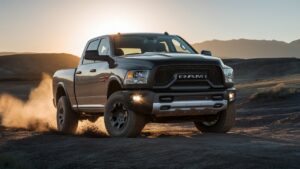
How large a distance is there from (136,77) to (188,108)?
1001 mm

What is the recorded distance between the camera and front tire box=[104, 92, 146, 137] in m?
9.74

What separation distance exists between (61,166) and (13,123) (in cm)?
916

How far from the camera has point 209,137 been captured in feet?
32.2

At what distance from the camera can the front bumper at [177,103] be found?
A: 31.1 ft

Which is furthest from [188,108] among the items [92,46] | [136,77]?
[92,46]

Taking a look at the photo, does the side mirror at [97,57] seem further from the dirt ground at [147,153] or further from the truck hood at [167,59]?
the dirt ground at [147,153]

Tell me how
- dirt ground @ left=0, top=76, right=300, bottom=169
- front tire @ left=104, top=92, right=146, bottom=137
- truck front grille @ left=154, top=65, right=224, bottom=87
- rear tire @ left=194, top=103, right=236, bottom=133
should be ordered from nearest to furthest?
dirt ground @ left=0, top=76, right=300, bottom=169
truck front grille @ left=154, top=65, right=224, bottom=87
front tire @ left=104, top=92, right=146, bottom=137
rear tire @ left=194, top=103, right=236, bottom=133

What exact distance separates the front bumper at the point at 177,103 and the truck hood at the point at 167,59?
1.65 ft

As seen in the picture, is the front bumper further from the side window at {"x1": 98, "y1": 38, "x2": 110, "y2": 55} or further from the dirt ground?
the side window at {"x1": 98, "y1": 38, "x2": 110, "y2": 55}

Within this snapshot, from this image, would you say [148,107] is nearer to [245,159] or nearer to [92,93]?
[92,93]

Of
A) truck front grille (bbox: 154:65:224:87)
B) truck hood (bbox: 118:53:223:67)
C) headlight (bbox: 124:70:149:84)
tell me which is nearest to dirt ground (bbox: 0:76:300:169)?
truck front grille (bbox: 154:65:224:87)

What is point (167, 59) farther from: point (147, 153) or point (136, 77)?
point (147, 153)

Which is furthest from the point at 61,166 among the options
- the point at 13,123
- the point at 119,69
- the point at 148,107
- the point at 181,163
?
the point at 13,123

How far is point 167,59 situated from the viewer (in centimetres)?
966
